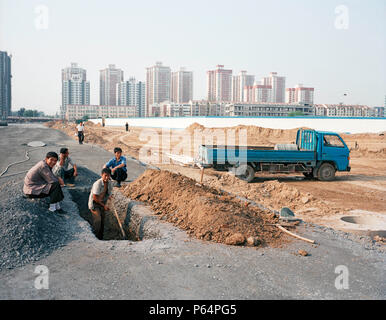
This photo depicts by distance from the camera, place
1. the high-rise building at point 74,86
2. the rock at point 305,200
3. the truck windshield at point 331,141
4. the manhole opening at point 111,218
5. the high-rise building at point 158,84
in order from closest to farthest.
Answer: the manhole opening at point 111,218
the rock at point 305,200
the truck windshield at point 331,141
the high-rise building at point 158,84
the high-rise building at point 74,86

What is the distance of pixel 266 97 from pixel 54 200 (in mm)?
142391

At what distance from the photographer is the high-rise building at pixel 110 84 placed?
520 ft

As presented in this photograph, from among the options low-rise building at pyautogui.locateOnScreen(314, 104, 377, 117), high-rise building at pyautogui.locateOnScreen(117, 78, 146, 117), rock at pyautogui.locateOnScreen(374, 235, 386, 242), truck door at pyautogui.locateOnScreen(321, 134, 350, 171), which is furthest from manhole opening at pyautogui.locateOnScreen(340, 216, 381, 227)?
high-rise building at pyautogui.locateOnScreen(117, 78, 146, 117)

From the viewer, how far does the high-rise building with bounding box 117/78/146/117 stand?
526 ft

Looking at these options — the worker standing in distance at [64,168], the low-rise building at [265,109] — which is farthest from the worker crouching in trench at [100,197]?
the low-rise building at [265,109]

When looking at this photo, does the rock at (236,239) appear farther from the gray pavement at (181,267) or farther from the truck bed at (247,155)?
the truck bed at (247,155)

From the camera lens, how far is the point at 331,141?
48.4 feet

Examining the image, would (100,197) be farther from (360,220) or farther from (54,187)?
(360,220)

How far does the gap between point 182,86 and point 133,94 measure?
26965mm

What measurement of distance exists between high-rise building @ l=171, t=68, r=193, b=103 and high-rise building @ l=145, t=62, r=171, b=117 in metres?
2.79

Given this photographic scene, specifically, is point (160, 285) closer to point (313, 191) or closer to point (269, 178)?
point (313, 191)

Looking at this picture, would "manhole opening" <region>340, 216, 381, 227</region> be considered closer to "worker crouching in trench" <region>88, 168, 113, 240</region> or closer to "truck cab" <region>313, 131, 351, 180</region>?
"truck cab" <region>313, 131, 351, 180</region>

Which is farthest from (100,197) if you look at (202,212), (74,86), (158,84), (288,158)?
(74,86)

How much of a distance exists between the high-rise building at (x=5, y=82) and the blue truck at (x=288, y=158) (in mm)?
114507
